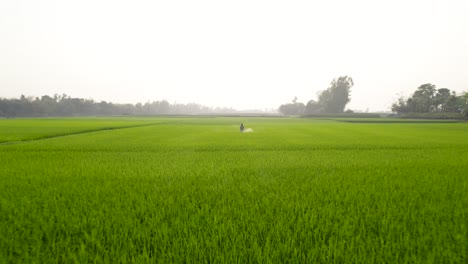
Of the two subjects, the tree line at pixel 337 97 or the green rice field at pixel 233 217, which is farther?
the tree line at pixel 337 97

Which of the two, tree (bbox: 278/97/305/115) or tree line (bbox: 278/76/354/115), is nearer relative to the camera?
tree line (bbox: 278/76/354/115)

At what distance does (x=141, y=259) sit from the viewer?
2857mm

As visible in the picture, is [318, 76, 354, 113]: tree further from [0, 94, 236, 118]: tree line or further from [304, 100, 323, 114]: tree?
[0, 94, 236, 118]: tree line

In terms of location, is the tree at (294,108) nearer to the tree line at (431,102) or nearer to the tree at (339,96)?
the tree at (339,96)

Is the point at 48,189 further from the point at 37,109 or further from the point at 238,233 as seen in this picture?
the point at 37,109

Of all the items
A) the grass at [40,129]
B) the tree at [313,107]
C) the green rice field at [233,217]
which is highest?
the tree at [313,107]

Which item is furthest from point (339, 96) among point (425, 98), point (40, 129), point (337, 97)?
point (40, 129)

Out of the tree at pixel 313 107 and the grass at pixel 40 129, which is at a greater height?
the tree at pixel 313 107

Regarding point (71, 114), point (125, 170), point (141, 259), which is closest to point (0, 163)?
point (125, 170)

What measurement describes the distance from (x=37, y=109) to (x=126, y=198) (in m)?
128

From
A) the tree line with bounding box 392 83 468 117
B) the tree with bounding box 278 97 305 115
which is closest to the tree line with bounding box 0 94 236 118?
the tree with bounding box 278 97 305 115

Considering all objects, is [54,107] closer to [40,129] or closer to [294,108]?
[40,129]

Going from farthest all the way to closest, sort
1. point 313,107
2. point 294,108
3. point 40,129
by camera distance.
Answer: point 294,108, point 313,107, point 40,129

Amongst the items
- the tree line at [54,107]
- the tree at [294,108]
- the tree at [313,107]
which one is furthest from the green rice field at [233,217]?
Result: the tree at [294,108]
